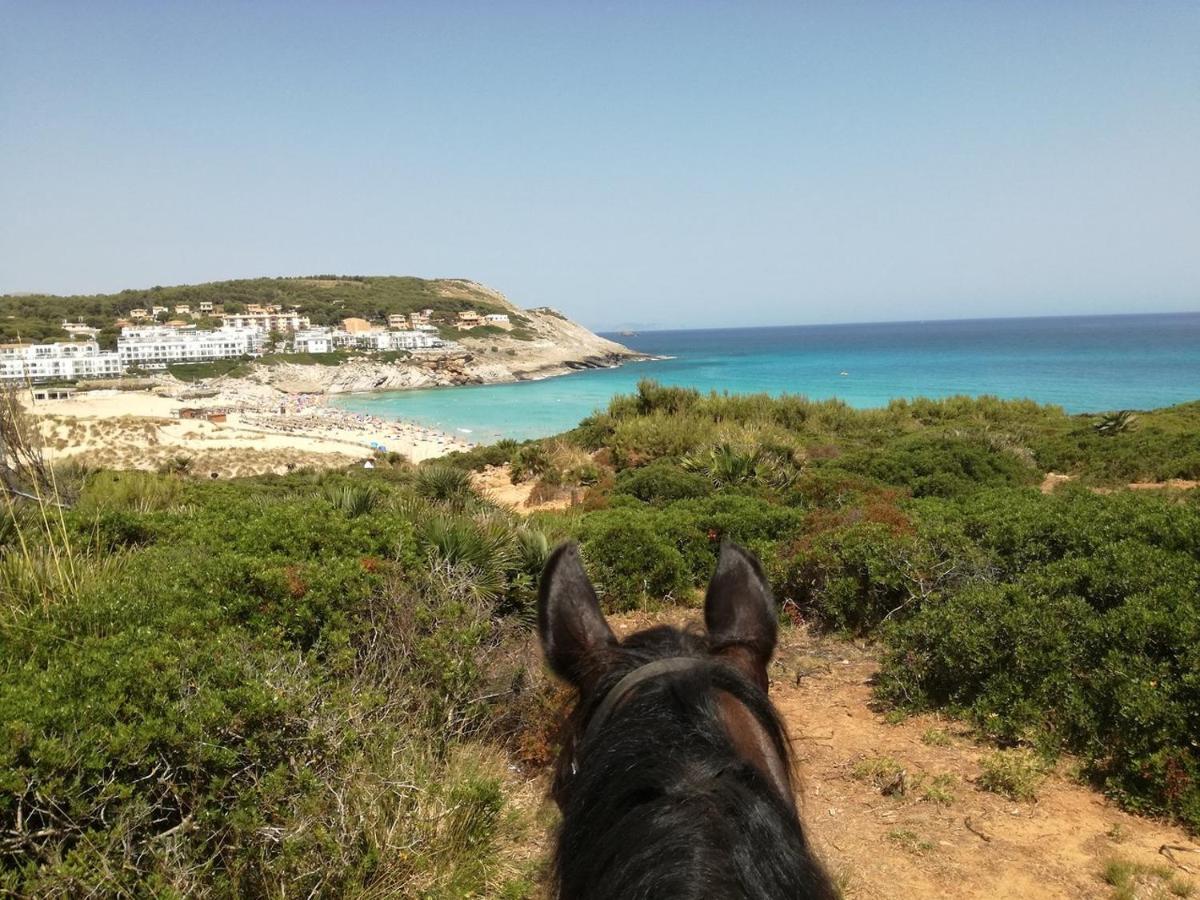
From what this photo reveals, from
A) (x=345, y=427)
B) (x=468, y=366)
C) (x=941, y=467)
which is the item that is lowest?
(x=345, y=427)

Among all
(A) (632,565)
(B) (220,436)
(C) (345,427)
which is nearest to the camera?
(A) (632,565)

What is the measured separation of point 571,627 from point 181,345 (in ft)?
335

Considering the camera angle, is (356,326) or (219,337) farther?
(356,326)

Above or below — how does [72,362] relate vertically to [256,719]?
above

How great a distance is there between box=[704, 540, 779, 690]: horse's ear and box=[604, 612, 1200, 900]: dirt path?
60.5 inches

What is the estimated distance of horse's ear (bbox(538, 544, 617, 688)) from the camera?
1.67 meters

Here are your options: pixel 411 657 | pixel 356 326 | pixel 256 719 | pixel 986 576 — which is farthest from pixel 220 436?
pixel 356 326

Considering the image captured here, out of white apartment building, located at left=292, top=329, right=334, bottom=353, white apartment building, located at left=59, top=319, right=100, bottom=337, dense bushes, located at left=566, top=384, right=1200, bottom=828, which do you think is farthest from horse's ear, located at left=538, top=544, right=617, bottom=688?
white apartment building, located at left=59, top=319, right=100, bottom=337

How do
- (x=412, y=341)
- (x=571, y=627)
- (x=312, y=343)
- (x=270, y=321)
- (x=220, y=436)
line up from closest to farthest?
1. (x=571, y=627)
2. (x=220, y=436)
3. (x=312, y=343)
4. (x=412, y=341)
5. (x=270, y=321)

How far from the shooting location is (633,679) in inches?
56.0

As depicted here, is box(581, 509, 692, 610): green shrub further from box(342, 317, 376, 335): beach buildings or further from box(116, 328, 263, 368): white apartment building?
box(342, 317, 376, 335): beach buildings

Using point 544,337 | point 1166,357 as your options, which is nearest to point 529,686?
point 1166,357

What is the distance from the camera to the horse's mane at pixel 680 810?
3.26ft

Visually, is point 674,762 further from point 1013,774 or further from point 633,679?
point 1013,774
